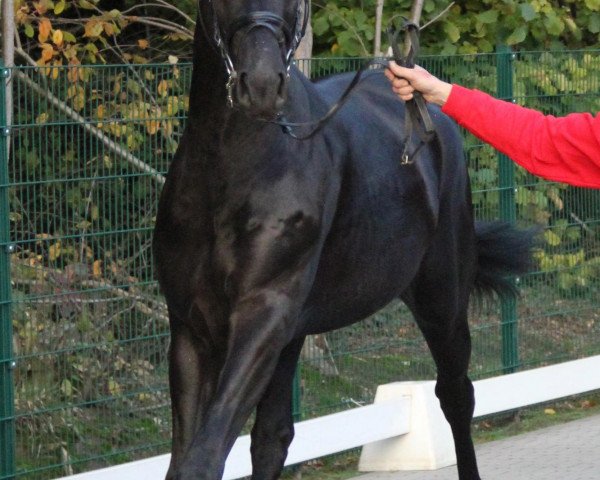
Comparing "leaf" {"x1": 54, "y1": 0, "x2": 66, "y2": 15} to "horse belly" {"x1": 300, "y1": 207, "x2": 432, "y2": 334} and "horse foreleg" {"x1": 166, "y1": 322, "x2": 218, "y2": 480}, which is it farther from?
"horse foreleg" {"x1": 166, "y1": 322, "x2": 218, "y2": 480}

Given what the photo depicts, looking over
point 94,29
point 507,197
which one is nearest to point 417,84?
point 507,197

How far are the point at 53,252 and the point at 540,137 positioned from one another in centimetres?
290

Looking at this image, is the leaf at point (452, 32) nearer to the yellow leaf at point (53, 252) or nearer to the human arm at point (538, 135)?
the yellow leaf at point (53, 252)

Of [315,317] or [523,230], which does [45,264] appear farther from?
[523,230]

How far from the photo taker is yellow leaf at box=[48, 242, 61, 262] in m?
6.25

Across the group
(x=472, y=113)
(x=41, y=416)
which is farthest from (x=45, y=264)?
(x=472, y=113)

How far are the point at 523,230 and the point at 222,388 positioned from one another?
331cm

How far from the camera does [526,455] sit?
7578mm

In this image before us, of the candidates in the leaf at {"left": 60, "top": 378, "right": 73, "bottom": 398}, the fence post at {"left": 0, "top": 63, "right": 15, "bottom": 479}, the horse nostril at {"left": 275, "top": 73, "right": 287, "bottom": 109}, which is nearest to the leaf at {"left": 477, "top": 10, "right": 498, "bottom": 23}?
the fence post at {"left": 0, "top": 63, "right": 15, "bottom": 479}

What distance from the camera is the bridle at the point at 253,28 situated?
4.09 metres

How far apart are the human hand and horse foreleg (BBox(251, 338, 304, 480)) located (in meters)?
1.45

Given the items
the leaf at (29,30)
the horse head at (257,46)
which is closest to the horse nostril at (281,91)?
the horse head at (257,46)

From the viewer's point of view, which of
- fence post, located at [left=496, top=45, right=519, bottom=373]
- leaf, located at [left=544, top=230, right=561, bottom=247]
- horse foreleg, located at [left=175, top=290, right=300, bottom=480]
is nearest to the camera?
horse foreleg, located at [left=175, top=290, right=300, bottom=480]

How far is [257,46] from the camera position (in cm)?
401
